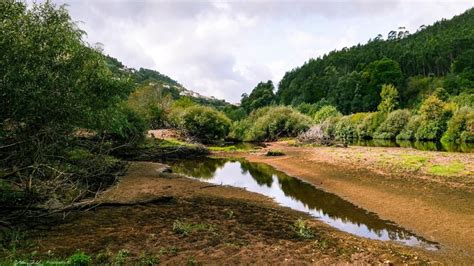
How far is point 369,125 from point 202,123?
39.8 m

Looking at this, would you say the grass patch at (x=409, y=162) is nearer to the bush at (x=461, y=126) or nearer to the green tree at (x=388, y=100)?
the bush at (x=461, y=126)

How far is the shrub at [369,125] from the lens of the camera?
268 ft

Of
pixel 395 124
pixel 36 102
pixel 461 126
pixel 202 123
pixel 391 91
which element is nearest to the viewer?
pixel 36 102

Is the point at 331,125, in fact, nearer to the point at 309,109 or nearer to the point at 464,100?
the point at 464,100

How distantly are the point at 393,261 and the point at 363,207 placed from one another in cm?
837

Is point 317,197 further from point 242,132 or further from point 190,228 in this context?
point 242,132

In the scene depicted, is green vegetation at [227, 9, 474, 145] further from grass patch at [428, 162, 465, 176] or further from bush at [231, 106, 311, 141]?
grass patch at [428, 162, 465, 176]

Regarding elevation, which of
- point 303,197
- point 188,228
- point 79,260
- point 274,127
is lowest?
point 303,197

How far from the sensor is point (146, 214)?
50.5 ft

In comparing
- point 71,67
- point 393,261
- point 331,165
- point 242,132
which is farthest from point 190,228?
point 242,132

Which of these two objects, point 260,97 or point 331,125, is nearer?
point 331,125

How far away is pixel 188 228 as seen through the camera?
13.0m

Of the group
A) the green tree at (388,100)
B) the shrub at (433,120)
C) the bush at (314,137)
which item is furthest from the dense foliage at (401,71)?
the bush at (314,137)

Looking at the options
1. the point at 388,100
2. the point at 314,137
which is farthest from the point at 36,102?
the point at 388,100
